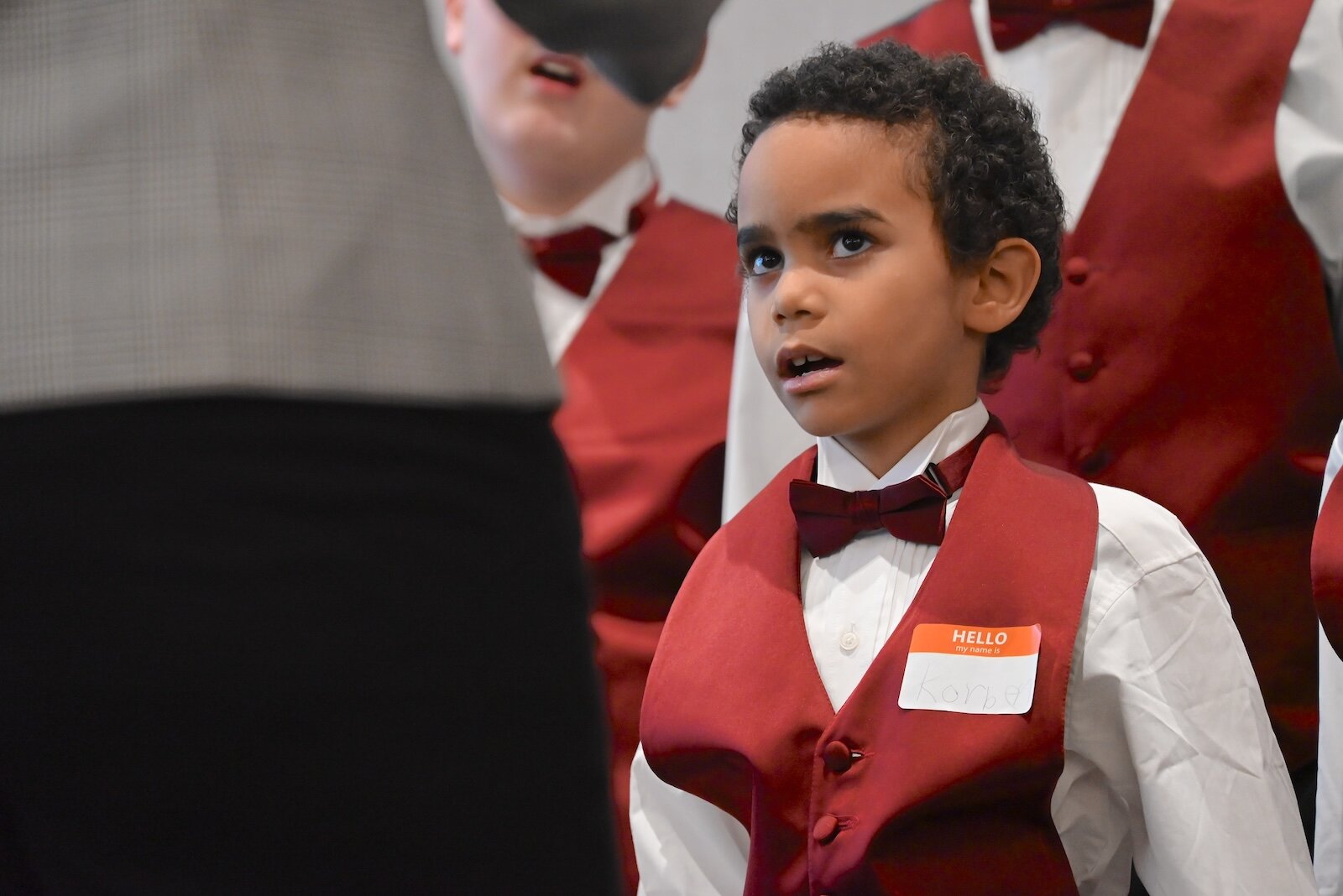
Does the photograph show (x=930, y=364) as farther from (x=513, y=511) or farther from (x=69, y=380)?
(x=69, y=380)

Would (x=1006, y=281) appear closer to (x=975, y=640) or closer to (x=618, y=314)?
(x=975, y=640)

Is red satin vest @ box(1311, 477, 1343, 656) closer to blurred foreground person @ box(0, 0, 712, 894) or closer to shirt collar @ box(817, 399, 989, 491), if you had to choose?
shirt collar @ box(817, 399, 989, 491)

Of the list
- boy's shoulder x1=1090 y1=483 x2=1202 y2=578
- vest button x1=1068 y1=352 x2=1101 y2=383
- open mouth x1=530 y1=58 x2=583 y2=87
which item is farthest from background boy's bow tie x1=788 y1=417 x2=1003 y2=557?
open mouth x1=530 y1=58 x2=583 y2=87

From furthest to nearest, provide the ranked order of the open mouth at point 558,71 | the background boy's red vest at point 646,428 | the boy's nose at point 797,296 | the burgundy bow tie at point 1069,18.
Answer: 1. the open mouth at point 558,71
2. the background boy's red vest at point 646,428
3. the burgundy bow tie at point 1069,18
4. the boy's nose at point 797,296

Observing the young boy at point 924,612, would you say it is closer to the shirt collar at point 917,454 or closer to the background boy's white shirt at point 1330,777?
the shirt collar at point 917,454

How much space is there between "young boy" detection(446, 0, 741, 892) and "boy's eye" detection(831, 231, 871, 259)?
1.91 feet

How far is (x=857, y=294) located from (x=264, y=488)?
70 centimetres

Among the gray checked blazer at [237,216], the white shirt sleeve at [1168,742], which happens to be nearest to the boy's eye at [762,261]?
the white shirt sleeve at [1168,742]

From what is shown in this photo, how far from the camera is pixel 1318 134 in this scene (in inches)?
54.0

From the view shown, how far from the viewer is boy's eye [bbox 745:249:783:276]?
4.01 ft

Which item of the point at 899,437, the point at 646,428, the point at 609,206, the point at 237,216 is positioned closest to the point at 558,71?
the point at 609,206

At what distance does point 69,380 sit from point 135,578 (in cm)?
7

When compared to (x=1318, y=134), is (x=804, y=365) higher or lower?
lower

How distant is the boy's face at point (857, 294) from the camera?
1.15 meters
